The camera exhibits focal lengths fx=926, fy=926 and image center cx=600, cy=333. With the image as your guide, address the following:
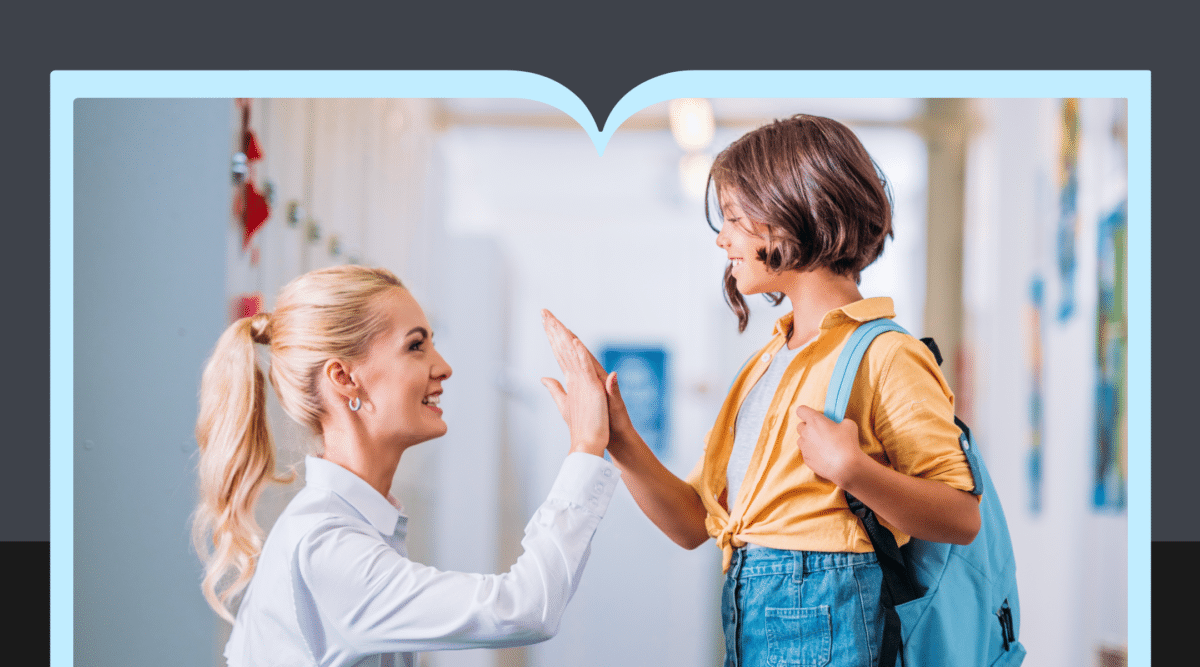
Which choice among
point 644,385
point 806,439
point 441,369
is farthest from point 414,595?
point 806,439

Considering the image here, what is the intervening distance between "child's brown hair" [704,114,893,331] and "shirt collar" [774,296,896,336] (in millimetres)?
102

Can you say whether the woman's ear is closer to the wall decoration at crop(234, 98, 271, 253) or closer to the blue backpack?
the wall decoration at crop(234, 98, 271, 253)

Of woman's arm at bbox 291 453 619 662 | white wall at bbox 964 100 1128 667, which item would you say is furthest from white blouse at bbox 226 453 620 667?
white wall at bbox 964 100 1128 667

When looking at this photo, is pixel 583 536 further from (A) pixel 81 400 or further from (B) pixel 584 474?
(A) pixel 81 400

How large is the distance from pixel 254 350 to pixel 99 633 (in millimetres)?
819

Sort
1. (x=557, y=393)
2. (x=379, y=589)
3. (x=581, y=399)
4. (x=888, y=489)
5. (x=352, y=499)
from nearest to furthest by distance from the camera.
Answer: (x=888, y=489)
(x=379, y=589)
(x=352, y=499)
(x=581, y=399)
(x=557, y=393)

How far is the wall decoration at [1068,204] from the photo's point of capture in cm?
211

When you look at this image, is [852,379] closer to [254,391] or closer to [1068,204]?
[1068,204]

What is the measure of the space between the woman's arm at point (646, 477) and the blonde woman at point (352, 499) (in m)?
0.06

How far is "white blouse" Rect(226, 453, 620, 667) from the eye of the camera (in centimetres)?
173

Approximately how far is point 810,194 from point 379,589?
1.12m

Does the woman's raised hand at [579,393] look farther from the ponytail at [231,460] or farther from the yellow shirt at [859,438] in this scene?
the ponytail at [231,460]

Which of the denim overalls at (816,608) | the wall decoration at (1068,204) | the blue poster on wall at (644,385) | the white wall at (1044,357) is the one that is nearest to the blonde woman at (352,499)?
the blue poster on wall at (644,385)

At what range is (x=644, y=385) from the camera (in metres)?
2.10
